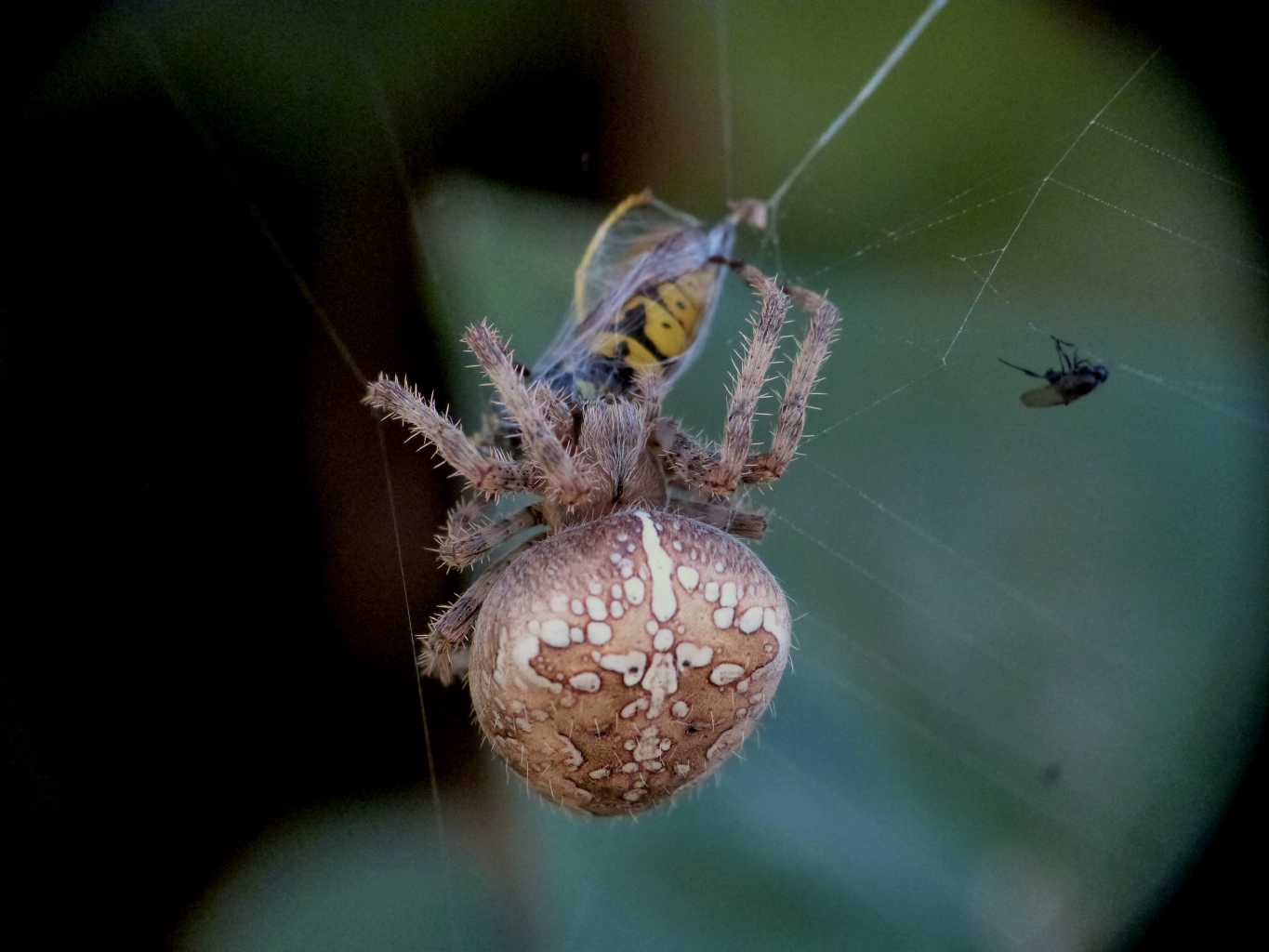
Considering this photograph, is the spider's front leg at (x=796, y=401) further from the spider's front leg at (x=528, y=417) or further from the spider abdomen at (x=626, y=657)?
the spider's front leg at (x=528, y=417)

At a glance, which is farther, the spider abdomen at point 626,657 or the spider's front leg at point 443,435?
the spider's front leg at point 443,435

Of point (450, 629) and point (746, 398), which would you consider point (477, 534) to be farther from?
point (746, 398)

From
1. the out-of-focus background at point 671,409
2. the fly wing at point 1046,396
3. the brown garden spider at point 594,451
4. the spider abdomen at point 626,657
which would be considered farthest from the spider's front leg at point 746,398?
the fly wing at point 1046,396

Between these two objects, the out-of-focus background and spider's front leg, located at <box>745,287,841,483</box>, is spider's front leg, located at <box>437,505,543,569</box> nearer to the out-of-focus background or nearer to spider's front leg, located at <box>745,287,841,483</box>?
the out-of-focus background

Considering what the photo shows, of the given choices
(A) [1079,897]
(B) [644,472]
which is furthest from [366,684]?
(A) [1079,897]

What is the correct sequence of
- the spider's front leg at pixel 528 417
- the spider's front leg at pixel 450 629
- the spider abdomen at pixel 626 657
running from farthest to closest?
1. the spider's front leg at pixel 450 629
2. the spider's front leg at pixel 528 417
3. the spider abdomen at pixel 626 657

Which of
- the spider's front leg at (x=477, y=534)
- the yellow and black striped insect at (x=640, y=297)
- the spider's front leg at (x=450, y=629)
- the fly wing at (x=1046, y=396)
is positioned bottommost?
the spider's front leg at (x=450, y=629)

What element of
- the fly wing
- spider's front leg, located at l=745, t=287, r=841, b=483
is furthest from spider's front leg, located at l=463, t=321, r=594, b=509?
the fly wing

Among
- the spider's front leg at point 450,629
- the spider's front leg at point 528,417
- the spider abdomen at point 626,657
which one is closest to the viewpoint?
the spider abdomen at point 626,657
